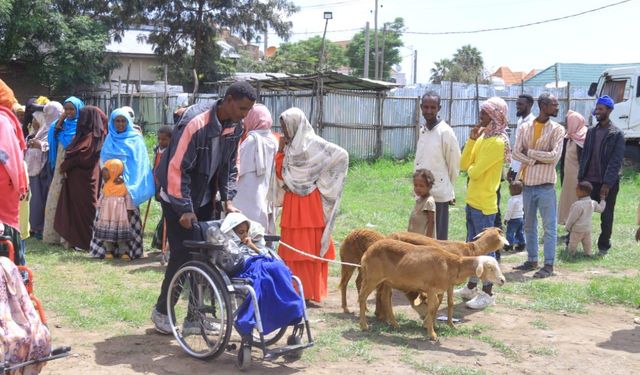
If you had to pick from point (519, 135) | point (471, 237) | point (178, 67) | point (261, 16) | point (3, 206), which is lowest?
point (471, 237)

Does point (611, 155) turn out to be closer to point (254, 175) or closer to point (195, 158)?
point (254, 175)

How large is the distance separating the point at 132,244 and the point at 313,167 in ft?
10.9

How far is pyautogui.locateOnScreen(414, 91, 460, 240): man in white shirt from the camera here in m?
6.63

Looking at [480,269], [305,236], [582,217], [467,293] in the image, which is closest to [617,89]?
[582,217]

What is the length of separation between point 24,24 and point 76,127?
2043cm

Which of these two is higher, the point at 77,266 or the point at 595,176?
the point at 595,176

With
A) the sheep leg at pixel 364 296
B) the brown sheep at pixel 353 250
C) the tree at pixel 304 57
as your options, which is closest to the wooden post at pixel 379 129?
the brown sheep at pixel 353 250

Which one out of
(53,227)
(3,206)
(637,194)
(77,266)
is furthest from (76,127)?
(637,194)

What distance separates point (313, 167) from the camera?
6426 millimetres

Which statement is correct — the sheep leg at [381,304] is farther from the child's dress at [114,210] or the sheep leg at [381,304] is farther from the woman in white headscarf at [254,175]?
the child's dress at [114,210]

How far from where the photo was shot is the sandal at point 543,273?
7797mm

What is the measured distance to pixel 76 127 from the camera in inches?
360

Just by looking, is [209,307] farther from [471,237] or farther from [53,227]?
[53,227]

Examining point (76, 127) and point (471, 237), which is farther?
point (76, 127)
